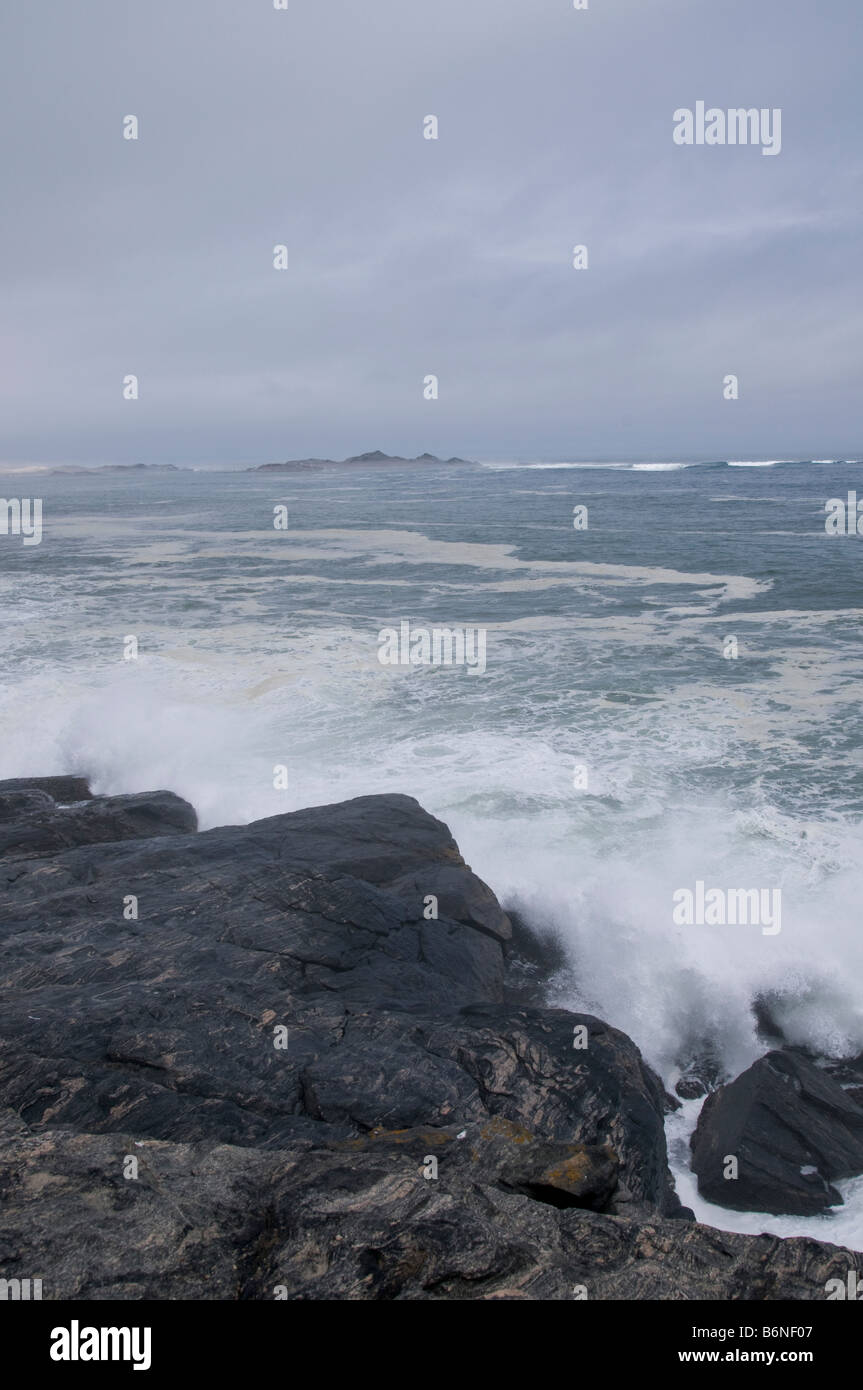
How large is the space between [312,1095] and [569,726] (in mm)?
11739

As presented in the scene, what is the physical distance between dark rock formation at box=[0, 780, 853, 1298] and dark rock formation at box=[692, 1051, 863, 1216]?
0.85 m

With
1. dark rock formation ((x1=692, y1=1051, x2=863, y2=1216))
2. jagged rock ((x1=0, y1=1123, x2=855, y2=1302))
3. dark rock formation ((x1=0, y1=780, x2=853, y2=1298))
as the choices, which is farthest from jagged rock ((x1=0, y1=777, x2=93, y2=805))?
dark rock formation ((x1=692, y1=1051, x2=863, y2=1216))

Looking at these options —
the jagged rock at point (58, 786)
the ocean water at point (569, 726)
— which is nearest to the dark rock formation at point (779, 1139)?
the ocean water at point (569, 726)

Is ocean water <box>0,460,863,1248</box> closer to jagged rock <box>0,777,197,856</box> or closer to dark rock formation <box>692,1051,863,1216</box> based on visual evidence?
dark rock formation <box>692,1051,863,1216</box>

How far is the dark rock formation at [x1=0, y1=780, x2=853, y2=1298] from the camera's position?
13.1 feet

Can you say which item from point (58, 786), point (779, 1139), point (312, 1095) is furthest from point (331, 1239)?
point (58, 786)

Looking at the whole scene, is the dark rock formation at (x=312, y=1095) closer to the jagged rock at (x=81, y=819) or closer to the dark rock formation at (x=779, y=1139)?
the jagged rock at (x=81, y=819)

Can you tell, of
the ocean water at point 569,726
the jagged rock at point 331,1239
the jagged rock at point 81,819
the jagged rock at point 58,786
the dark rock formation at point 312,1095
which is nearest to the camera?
the jagged rock at point 331,1239

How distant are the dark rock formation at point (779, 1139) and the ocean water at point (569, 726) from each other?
193mm

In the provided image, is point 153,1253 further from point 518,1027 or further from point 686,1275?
point 518,1027

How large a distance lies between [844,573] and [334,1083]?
32.3 m

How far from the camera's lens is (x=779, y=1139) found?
734 cm

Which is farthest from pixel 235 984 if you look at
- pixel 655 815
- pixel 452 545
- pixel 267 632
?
pixel 452 545

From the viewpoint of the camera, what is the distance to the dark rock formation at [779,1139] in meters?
7.04
